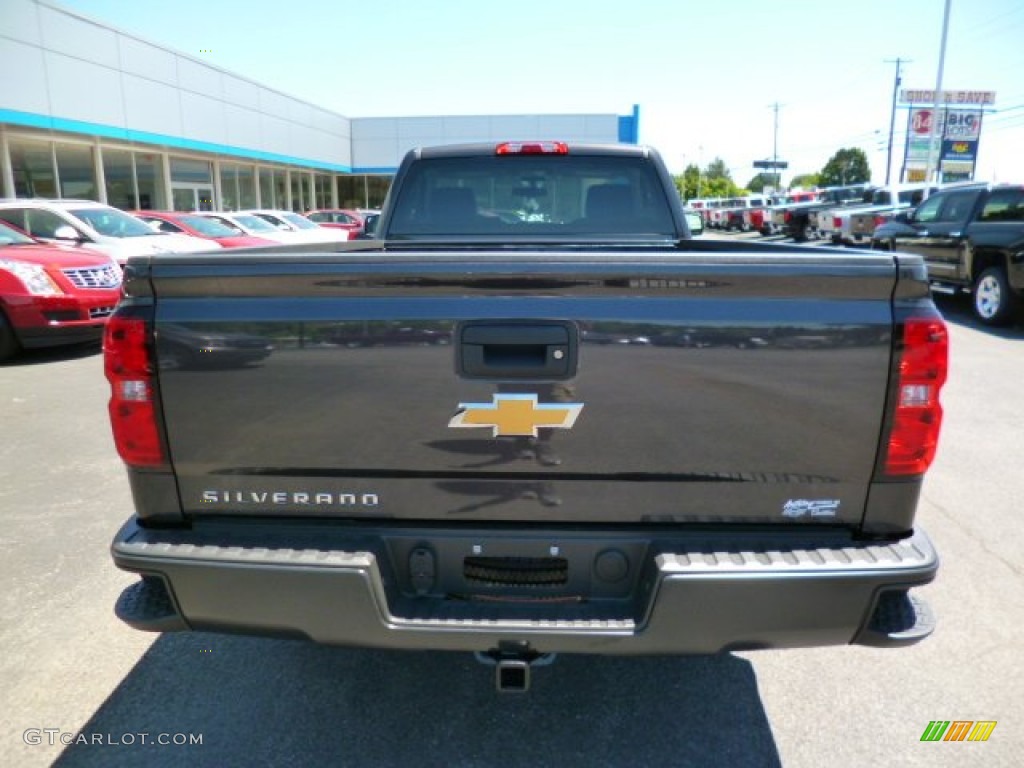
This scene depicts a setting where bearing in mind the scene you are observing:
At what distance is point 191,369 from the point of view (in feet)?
6.72

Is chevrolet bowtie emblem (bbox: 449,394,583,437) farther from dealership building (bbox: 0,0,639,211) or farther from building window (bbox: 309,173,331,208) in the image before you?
building window (bbox: 309,173,331,208)

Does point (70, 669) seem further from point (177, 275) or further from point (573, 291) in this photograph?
point (573, 291)

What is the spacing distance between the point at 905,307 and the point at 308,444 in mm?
1689

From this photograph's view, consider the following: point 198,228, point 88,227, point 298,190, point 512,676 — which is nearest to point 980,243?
point 512,676

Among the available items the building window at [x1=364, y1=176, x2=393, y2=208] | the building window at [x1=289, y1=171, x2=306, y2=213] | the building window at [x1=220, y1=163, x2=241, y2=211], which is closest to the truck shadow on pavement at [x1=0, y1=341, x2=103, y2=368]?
the building window at [x1=220, y1=163, x2=241, y2=211]

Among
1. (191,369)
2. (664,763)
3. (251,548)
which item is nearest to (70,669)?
(251,548)

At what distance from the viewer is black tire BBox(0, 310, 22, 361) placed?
8.61m

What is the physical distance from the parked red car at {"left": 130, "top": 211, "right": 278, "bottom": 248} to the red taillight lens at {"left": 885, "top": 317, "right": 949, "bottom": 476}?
14924 mm

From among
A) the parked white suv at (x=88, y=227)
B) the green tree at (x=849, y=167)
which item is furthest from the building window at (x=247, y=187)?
the green tree at (x=849, y=167)

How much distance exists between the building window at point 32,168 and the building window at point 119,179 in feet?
6.91

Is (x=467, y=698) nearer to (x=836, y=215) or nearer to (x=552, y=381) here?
(x=552, y=381)

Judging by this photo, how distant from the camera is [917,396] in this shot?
1.98 m

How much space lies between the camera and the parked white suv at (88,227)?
1083cm

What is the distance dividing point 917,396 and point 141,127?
2611cm
